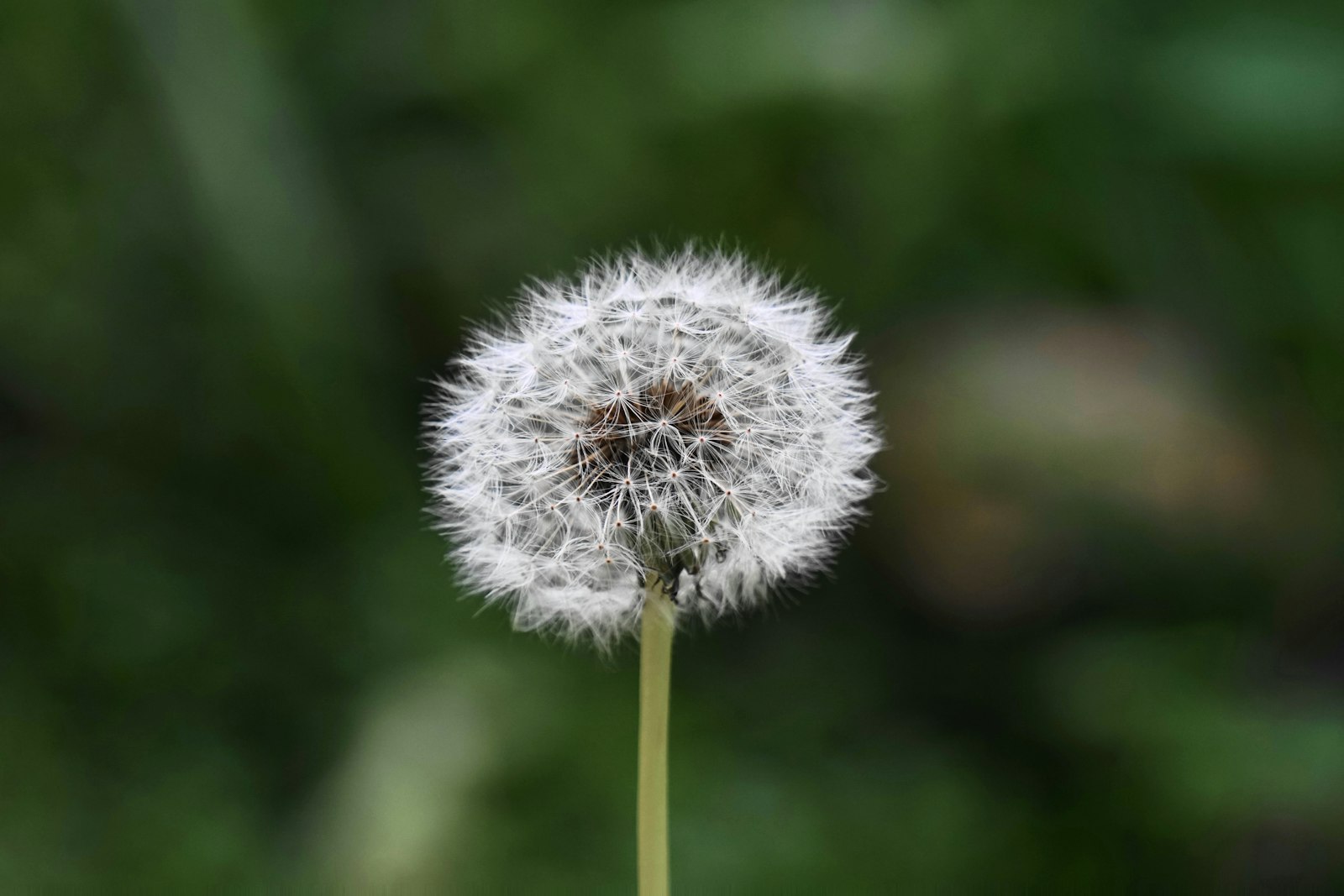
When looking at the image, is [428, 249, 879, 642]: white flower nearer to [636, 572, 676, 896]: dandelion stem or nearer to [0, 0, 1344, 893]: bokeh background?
[636, 572, 676, 896]: dandelion stem

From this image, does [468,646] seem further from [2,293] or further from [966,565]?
[2,293]

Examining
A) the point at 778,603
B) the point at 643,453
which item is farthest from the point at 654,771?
the point at 778,603

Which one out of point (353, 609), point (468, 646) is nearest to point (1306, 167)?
point (468, 646)

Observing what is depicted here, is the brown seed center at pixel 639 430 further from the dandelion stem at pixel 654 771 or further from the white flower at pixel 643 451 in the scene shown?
the dandelion stem at pixel 654 771

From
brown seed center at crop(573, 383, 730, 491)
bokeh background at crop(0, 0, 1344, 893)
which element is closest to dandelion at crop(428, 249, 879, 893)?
brown seed center at crop(573, 383, 730, 491)

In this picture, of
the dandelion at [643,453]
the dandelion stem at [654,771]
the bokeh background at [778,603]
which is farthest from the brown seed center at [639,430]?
the bokeh background at [778,603]

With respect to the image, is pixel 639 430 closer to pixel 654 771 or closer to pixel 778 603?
pixel 654 771

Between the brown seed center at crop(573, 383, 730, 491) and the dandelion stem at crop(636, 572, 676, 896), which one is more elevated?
the brown seed center at crop(573, 383, 730, 491)

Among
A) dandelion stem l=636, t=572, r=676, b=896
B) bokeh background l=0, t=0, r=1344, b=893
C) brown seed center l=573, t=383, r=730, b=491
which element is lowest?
dandelion stem l=636, t=572, r=676, b=896
